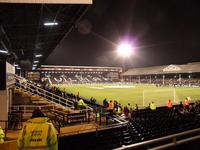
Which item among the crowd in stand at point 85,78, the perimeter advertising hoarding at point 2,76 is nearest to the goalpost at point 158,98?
the perimeter advertising hoarding at point 2,76

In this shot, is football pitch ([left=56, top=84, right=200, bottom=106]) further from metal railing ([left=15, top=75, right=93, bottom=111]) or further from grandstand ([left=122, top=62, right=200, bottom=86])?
grandstand ([left=122, top=62, right=200, bottom=86])

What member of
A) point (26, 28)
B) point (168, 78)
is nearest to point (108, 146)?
point (26, 28)

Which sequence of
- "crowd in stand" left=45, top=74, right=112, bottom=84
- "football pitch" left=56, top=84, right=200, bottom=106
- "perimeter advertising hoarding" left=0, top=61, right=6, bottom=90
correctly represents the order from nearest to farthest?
"perimeter advertising hoarding" left=0, top=61, right=6, bottom=90 < "football pitch" left=56, top=84, right=200, bottom=106 < "crowd in stand" left=45, top=74, right=112, bottom=84

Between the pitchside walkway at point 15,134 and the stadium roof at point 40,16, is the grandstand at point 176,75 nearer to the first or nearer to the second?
the stadium roof at point 40,16

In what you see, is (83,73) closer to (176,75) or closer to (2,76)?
(176,75)

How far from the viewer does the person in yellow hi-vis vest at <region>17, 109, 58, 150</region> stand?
385cm

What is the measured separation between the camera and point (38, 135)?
12.7 ft

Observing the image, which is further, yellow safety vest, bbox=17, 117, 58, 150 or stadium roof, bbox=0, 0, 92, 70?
stadium roof, bbox=0, 0, 92, 70

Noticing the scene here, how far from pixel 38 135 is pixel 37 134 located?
2 cm

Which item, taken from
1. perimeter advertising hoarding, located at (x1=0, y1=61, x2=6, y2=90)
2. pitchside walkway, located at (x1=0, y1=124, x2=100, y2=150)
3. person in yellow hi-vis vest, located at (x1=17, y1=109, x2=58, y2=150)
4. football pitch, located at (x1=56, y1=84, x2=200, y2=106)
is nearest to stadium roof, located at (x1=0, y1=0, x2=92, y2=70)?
perimeter advertising hoarding, located at (x1=0, y1=61, x2=6, y2=90)

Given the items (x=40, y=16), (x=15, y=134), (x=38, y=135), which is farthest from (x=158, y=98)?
(x=38, y=135)

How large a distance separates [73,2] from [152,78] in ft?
288

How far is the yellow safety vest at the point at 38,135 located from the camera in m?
3.85

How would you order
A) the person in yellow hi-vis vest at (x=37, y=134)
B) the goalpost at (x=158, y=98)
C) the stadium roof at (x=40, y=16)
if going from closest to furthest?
the person in yellow hi-vis vest at (x=37, y=134)
the stadium roof at (x=40, y=16)
the goalpost at (x=158, y=98)
